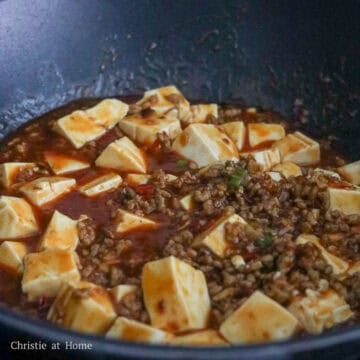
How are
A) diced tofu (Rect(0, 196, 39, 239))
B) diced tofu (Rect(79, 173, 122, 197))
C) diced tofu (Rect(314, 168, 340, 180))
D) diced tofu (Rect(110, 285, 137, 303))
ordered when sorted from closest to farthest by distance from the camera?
diced tofu (Rect(110, 285, 137, 303)) < diced tofu (Rect(0, 196, 39, 239)) < diced tofu (Rect(79, 173, 122, 197)) < diced tofu (Rect(314, 168, 340, 180))

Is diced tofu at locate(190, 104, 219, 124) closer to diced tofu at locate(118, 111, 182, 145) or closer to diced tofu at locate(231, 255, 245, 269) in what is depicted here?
diced tofu at locate(118, 111, 182, 145)

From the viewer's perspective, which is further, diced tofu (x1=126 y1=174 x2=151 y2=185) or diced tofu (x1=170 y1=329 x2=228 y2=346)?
diced tofu (x1=126 y1=174 x2=151 y2=185)

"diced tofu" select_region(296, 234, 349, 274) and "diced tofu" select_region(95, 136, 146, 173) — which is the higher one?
"diced tofu" select_region(95, 136, 146, 173)

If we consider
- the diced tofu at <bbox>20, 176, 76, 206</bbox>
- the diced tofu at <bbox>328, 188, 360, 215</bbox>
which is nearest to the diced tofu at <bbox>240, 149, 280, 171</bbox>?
the diced tofu at <bbox>328, 188, 360, 215</bbox>

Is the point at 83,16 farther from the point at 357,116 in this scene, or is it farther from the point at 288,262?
the point at 288,262

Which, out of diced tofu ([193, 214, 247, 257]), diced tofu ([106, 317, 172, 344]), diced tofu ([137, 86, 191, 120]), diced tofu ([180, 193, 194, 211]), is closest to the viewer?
diced tofu ([106, 317, 172, 344])

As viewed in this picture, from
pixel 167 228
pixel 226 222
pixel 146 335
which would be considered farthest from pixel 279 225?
pixel 146 335

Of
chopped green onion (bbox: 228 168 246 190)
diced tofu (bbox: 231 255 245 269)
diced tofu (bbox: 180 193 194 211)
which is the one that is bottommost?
diced tofu (bbox: 231 255 245 269)

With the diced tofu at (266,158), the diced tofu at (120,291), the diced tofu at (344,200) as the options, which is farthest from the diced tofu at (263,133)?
the diced tofu at (120,291)
